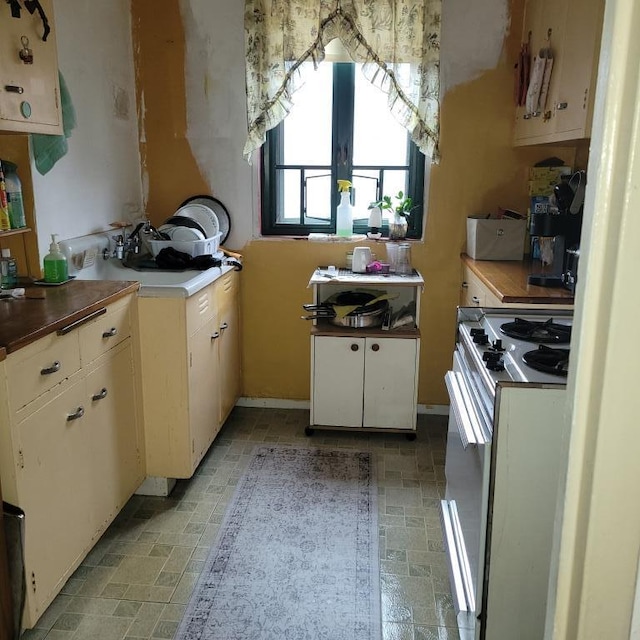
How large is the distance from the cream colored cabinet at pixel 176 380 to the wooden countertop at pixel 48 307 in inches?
7.4

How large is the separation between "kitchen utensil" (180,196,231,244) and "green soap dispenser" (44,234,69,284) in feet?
3.69

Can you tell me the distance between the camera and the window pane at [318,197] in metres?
3.40

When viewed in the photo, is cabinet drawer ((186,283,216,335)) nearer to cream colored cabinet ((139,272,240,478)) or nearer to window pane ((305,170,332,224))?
cream colored cabinet ((139,272,240,478))

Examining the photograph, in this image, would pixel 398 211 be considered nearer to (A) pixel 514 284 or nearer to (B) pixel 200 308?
(A) pixel 514 284

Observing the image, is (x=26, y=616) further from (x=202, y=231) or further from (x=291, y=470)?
(x=202, y=231)

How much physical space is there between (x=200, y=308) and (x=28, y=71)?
1.09 metres

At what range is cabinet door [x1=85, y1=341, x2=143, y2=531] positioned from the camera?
2.04m

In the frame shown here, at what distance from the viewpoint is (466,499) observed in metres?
1.67

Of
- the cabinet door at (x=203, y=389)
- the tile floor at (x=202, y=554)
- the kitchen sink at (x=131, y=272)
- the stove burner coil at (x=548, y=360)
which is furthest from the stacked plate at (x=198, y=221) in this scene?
the stove burner coil at (x=548, y=360)

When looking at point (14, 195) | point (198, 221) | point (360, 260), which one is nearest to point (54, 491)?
point (14, 195)

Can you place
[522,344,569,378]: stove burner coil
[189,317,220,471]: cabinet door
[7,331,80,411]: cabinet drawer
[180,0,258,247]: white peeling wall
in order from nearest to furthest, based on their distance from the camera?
[522,344,569,378]: stove burner coil < [7,331,80,411]: cabinet drawer < [189,317,220,471]: cabinet door < [180,0,258,247]: white peeling wall

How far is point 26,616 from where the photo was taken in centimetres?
166

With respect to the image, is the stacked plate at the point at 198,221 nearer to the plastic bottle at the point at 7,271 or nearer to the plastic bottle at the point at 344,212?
the plastic bottle at the point at 344,212

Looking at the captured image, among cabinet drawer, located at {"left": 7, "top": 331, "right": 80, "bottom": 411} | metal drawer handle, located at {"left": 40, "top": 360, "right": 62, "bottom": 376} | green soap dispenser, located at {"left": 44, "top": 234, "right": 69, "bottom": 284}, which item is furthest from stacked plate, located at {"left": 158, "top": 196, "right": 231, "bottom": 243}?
metal drawer handle, located at {"left": 40, "top": 360, "right": 62, "bottom": 376}
